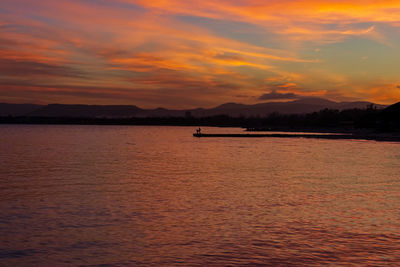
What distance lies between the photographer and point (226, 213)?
18.8 m

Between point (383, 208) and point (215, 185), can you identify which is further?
point (215, 185)

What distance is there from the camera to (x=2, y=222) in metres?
16.8

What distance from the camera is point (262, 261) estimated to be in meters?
12.0

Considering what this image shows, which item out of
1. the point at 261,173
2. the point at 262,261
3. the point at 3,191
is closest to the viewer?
the point at 262,261

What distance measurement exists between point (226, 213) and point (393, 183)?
15428 millimetres

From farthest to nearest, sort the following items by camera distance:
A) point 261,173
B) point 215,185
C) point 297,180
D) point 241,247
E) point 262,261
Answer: point 261,173 → point 297,180 → point 215,185 → point 241,247 → point 262,261

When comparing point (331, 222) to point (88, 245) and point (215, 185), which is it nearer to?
point (88, 245)

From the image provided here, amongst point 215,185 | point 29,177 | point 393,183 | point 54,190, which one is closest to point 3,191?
point 54,190

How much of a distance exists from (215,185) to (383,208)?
11.5 metres

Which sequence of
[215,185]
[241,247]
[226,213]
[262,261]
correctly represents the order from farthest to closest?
[215,185]
[226,213]
[241,247]
[262,261]

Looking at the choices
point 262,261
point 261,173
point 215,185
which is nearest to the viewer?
point 262,261

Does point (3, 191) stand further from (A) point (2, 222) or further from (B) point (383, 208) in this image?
(B) point (383, 208)

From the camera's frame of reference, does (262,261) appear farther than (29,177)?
No

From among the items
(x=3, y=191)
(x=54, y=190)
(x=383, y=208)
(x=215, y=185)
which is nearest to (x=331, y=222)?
(x=383, y=208)
